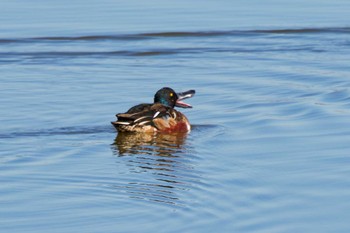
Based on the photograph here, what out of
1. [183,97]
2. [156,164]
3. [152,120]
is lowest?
[156,164]

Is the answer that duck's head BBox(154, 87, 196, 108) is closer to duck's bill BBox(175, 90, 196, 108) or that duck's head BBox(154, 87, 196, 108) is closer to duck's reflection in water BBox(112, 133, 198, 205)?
duck's bill BBox(175, 90, 196, 108)

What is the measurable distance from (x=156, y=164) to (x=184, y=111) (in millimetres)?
3563

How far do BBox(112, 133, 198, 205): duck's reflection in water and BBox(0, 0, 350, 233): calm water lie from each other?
0.07 feet

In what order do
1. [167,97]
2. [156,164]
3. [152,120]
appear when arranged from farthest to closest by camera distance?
[167,97] → [152,120] → [156,164]

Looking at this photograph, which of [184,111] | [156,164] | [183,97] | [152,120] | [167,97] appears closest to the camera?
[156,164]

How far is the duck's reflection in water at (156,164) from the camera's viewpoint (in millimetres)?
10461

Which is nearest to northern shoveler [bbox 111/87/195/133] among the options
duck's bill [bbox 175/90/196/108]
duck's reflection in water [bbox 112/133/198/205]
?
duck's reflection in water [bbox 112/133/198/205]

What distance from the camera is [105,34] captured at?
2152 centimetres

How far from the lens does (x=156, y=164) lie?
39.2ft

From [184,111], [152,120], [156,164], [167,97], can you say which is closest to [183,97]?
[167,97]

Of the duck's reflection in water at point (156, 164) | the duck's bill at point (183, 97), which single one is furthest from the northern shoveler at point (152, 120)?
the duck's bill at point (183, 97)

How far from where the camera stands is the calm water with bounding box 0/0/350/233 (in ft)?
31.8

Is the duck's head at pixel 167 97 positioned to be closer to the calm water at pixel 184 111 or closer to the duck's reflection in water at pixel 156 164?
the calm water at pixel 184 111

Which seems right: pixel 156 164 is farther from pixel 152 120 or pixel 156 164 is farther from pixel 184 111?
pixel 184 111
